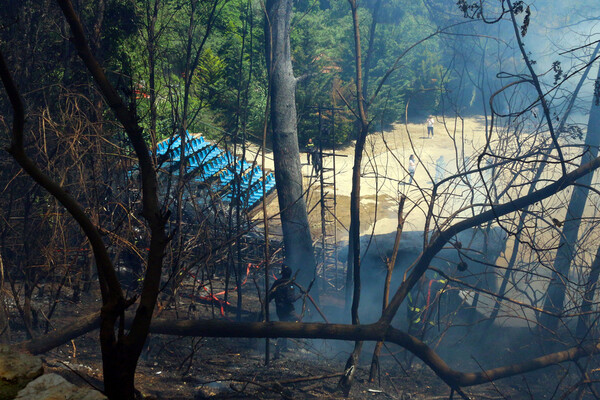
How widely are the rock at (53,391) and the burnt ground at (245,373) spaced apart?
155cm

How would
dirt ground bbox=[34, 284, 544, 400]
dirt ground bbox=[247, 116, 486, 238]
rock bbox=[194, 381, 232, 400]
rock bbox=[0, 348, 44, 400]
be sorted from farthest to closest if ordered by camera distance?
1. dirt ground bbox=[247, 116, 486, 238]
2. dirt ground bbox=[34, 284, 544, 400]
3. rock bbox=[194, 381, 232, 400]
4. rock bbox=[0, 348, 44, 400]

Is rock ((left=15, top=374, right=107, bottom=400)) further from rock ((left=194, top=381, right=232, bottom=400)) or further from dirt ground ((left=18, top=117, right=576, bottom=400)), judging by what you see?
rock ((left=194, top=381, right=232, bottom=400))

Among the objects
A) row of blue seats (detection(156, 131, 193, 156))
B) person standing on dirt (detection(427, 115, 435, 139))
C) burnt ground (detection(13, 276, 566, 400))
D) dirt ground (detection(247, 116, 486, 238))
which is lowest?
burnt ground (detection(13, 276, 566, 400))

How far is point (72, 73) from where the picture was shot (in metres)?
7.58

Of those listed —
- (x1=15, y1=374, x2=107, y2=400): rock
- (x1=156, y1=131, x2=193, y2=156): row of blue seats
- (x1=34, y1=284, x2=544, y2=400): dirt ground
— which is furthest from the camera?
(x1=34, y1=284, x2=544, y2=400): dirt ground

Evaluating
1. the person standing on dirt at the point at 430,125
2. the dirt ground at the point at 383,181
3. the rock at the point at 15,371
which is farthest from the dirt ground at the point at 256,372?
the person standing on dirt at the point at 430,125

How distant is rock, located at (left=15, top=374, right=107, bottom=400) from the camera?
6.93 ft

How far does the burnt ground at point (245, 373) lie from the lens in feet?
15.0

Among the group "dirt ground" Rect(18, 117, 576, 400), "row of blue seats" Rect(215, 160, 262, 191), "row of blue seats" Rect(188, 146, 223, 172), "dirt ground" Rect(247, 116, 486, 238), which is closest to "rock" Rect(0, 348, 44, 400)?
"dirt ground" Rect(18, 117, 576, 400)

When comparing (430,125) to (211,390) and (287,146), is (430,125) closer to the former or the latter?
(287,146)

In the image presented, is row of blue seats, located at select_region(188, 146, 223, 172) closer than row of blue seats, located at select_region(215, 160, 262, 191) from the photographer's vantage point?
No

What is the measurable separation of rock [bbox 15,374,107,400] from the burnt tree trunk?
275 inches

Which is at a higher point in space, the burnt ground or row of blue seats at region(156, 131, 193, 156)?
row of blue seats at region(156, 131, 193, 156)

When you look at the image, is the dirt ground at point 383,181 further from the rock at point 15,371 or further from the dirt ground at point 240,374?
the rock at point 15,371
